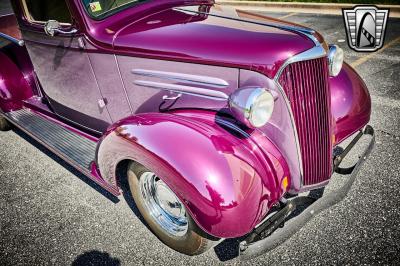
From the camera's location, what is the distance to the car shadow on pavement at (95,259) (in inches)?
85.0

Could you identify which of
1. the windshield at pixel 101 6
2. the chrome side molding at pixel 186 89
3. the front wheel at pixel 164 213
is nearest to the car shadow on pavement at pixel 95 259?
the front wheel at pixel 164 213

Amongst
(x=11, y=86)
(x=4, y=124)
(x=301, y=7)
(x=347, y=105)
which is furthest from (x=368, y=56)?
(x=4, y=124)

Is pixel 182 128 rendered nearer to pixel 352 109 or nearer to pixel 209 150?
pixel 209 150

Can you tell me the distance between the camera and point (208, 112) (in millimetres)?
2047

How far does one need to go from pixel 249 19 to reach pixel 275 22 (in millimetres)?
193

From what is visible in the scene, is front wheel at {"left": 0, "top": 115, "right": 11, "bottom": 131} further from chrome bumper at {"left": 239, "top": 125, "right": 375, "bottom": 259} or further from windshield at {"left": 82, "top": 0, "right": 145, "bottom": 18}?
chrome bumper at {"left": 239, "top": 125, "right": 375, "bottom": 259}

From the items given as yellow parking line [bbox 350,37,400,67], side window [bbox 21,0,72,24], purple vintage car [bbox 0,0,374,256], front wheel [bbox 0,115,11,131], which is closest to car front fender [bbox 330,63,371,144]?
purple vintage car [bbox 0,0,374,256]

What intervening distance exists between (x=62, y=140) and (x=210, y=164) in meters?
1.84

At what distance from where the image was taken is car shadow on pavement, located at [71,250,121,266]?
2.16 metres

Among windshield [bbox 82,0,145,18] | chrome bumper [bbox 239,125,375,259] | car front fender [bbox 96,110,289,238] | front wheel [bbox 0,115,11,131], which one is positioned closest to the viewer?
car front fender [bbox 96,110,289,238]

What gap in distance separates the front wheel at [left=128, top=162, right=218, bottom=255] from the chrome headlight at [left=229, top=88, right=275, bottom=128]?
0.67 metres

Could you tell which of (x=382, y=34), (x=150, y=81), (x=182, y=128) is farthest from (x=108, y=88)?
(x=382, y=34)

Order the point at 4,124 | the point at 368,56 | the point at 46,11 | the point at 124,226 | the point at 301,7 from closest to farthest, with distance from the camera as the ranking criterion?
the point at 124,226 < the point at 46,11 < the point at 4,124 < the point at 368,56 < the point at 301,7

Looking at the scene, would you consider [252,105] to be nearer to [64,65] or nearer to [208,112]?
[208,112]
